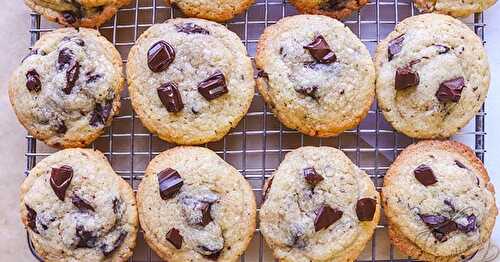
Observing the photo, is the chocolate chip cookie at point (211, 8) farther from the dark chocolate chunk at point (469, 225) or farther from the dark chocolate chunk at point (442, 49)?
the dark chocolate chunk at point (469, 225)

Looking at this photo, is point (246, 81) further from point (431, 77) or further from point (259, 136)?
point (431, 77)

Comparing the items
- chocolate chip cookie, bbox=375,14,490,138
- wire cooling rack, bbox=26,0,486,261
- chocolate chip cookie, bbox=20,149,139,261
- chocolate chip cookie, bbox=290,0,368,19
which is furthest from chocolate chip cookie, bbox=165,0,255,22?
chocolate chip cookie, bbox=20,149,139,261

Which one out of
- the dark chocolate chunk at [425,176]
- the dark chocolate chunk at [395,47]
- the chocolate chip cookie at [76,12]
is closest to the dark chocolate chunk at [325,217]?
the dark chocolate chunk at [425,176]

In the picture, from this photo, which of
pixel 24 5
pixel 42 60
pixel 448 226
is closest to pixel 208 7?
pixel 42 60

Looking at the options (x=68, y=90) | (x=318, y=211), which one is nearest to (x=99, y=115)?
(x=68, y=90)

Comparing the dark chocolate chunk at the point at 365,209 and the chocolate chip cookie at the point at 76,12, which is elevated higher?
the chocolate chip cookie at the point at 76,12

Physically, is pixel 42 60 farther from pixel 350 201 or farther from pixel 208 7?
pixel 350 201
